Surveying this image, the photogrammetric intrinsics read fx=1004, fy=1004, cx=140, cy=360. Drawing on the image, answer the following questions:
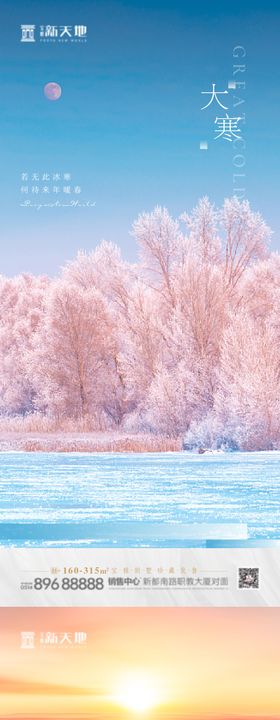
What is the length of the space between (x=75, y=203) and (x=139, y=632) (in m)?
1.69

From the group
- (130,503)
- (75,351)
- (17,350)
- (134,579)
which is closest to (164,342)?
(75,351)

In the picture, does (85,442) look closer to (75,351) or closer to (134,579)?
(75,351)

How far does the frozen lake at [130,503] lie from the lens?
3447mm

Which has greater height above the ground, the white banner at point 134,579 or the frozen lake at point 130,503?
the frozen lake at point 130,503

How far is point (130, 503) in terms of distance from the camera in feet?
12.5

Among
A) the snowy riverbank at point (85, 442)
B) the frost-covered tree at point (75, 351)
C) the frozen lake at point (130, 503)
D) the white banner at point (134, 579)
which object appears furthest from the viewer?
the frost-covered tree at point (75, 351)

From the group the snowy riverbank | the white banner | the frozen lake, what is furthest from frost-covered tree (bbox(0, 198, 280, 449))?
the white banner

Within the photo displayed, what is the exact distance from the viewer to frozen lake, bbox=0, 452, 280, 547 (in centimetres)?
345

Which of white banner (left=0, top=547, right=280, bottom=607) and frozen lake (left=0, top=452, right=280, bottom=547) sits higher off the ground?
frozen lake (left=0, top=452, right=280, bottom=547)

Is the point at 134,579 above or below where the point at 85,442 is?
below

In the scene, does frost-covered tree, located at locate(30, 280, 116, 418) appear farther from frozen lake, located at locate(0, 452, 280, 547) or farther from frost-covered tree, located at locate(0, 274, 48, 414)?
frozen lake, located at locate(0, 452, 280, 547)

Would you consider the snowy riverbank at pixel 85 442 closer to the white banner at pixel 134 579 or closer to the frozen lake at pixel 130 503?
the frozen lake at pixel 130 503

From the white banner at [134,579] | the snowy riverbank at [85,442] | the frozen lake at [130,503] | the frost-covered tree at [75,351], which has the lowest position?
the white banner at [134,579]

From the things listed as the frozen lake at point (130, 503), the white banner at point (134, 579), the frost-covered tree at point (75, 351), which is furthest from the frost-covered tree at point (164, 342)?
the white banner at point (134, 579)
